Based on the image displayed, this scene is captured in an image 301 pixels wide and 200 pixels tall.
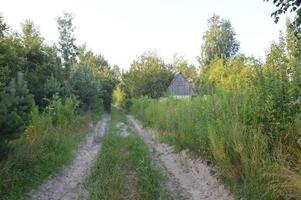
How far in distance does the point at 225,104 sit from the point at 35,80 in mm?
13132

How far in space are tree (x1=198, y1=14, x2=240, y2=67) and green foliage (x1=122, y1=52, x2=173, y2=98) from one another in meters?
6.28

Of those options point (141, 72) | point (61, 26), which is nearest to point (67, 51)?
point (61, 26)

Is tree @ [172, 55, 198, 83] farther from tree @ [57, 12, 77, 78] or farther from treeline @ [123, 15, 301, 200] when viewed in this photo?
treeline @ [123, 15, 301, 200]

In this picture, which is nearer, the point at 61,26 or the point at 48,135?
the point at 48,135

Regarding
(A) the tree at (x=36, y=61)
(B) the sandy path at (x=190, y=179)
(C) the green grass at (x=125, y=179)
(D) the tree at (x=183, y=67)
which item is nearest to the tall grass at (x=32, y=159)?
(C) the green grass at (x=125, y=179)

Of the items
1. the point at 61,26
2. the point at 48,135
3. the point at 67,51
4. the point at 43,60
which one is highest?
the point at 61,26

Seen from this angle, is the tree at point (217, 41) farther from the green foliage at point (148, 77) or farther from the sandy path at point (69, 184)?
the sandy path at point (69, 184)

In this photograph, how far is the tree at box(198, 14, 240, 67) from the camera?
2331 inches

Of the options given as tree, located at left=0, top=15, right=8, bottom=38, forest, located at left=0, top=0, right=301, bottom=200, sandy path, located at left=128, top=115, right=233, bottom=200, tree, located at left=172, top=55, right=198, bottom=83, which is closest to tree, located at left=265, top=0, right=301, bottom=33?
forest, located at left=0, top=0, right=301, bottom=200

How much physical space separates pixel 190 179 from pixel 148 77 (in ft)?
147

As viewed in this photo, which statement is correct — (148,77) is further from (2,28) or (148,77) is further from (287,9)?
(287,9)

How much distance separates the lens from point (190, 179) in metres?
9.37

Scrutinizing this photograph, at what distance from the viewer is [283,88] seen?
23.3ft

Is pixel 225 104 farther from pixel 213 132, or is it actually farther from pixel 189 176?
pixel 189 176
